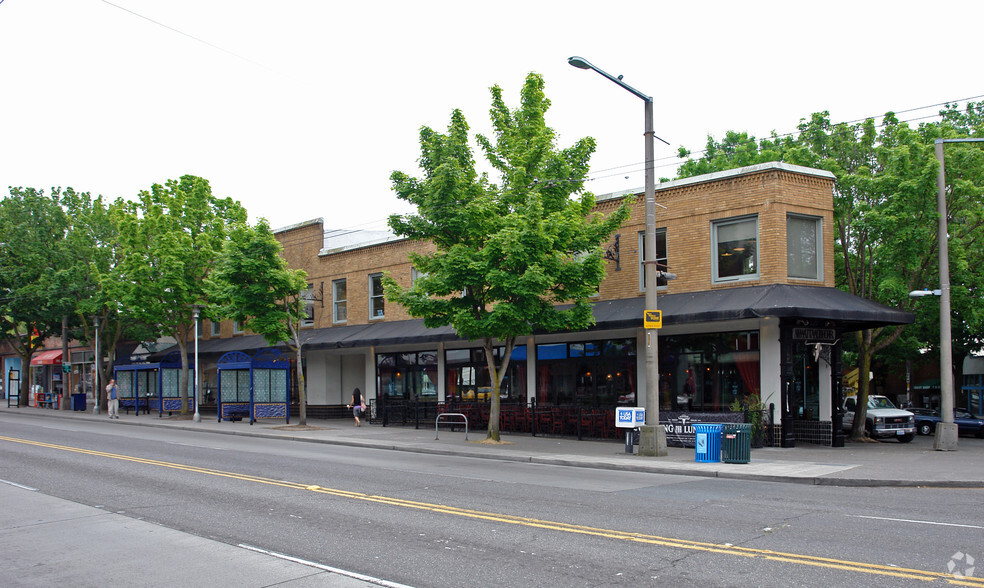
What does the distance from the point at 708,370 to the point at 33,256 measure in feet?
119

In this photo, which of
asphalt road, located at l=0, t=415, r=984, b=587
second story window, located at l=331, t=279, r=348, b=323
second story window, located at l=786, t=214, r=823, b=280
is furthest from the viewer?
second story window, located at l=331, t=279, r=348, b=323

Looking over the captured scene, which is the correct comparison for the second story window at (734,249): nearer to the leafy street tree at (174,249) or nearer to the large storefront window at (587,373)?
the large storefront window at (587,373)

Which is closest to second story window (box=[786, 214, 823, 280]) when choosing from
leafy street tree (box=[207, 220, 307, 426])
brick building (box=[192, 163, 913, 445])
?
brick building (box=[192, 163, 913, 445])

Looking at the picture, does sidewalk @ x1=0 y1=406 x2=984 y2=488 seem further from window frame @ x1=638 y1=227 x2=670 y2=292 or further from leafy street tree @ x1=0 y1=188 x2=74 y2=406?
leafy street tree @ x1=0 y1=188 x2=74 y2=406

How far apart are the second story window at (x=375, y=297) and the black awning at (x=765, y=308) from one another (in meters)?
12.9

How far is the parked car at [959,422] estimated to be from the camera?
28.5 metres

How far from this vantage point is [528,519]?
10.2 m

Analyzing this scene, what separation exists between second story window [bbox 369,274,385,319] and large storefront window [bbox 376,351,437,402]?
1.86 meters

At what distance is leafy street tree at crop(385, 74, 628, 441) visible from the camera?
19.8m

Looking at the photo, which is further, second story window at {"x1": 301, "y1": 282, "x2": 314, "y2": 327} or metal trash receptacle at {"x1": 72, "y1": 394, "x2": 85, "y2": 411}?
metal trash receptacle at {"x1": 72, "y1": 394, "x2": 85, "y2": 411}

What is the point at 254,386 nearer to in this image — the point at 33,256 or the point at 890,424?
the point at 33,256

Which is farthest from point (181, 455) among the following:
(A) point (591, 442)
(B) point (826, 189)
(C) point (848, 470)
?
(B) point (826, 189)

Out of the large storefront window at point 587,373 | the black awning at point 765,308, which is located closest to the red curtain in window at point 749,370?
the black awning at point 765,308

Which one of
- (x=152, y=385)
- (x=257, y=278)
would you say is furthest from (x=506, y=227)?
(x=152, y=385)
